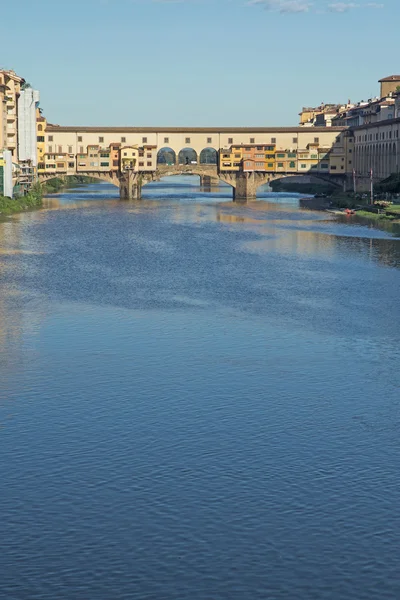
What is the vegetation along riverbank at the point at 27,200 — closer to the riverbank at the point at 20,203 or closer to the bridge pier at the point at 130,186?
the riverbank at the point at 20,203

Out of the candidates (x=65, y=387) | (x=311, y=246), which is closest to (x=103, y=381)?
(x=65, y=387)

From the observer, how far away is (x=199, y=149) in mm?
99312

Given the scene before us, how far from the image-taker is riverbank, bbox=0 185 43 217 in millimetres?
67188

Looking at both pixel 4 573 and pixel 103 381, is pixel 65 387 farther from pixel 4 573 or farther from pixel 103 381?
pixel 4 573

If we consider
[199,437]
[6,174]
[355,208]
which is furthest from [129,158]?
[199,437]

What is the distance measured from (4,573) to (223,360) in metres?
10.7

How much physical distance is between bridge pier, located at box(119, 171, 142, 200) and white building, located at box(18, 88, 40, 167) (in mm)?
9056

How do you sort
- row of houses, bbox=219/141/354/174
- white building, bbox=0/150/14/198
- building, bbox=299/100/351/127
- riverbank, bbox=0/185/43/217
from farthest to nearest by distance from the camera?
building, bbox=299/100/351/127 → row of houses, bbox=219/141/354/174 → white building, bbox=0/150/14/198 → riverbank, bbox=0/185/43/217

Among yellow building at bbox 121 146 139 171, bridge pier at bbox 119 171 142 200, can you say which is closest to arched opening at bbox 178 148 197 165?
bridge pier at bbox 119 171 142 200

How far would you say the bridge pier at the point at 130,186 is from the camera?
95.2m

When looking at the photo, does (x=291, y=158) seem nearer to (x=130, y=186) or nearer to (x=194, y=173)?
(x=194, y=173)

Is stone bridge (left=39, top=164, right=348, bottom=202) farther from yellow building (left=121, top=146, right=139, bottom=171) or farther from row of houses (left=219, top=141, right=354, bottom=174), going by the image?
row of houses (left=219, top=141, right=354, bottom=174)

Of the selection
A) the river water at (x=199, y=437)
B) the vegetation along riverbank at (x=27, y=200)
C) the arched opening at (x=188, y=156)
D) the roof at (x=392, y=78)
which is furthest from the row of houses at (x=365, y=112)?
the river water at (x=199, y=437)

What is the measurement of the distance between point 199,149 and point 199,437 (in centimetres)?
8479
